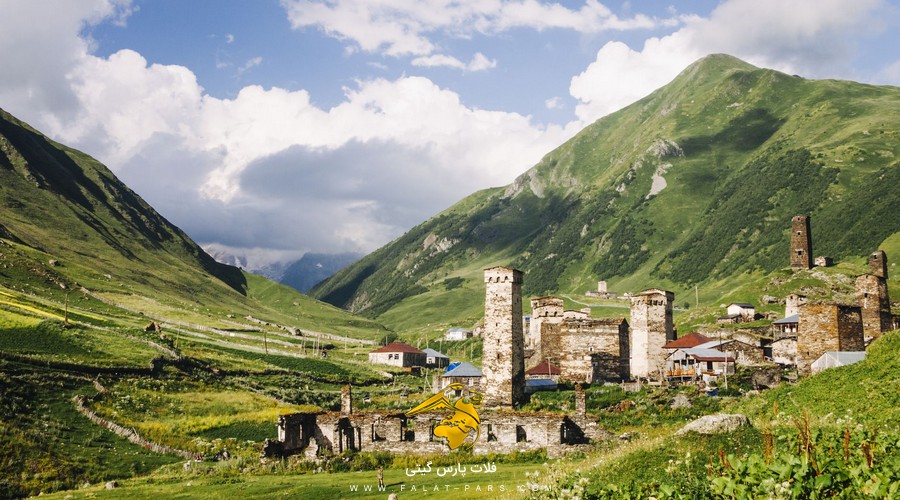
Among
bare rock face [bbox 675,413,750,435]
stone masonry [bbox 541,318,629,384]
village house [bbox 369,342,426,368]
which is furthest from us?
village house [bbox 369,342,426,368]

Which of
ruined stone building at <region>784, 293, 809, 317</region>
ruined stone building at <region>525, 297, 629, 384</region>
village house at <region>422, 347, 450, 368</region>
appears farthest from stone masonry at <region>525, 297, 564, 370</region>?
village house at <region>422, 347, 450, 368</region>

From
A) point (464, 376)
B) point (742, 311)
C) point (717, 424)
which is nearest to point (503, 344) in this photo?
point (464, 376)

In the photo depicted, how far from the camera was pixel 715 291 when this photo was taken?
177m

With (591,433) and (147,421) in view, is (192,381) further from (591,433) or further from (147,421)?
(591,433)

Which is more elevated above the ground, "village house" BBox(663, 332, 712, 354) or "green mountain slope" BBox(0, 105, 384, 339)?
"green mountain slope" BBox(0, 105, 384, 339)

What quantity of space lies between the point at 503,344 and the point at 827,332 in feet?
67.3

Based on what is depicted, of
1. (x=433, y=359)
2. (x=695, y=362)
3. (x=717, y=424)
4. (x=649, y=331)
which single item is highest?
(x=649, y=331)

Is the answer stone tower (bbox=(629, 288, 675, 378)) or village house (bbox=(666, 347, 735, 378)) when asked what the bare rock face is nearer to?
village house (bbox=(666, 347, 735, 378))

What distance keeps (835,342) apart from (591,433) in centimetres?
1677

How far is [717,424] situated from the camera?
847 inches

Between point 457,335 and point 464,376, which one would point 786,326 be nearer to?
point 464,376

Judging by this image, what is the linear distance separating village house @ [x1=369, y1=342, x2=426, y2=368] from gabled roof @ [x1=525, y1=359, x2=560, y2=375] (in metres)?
61.1

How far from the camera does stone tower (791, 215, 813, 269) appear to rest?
4646 inches

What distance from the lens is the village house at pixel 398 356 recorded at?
4911 inches
